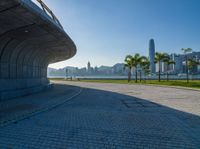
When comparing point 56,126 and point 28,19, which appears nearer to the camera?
point 56,126

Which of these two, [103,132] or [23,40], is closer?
[103,132]

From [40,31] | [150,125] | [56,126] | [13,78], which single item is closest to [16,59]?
[13,78]

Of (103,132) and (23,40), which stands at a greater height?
(23,40)

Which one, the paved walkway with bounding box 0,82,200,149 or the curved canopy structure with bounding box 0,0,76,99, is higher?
the curved canopy structure with bounding box 0,0,76,99

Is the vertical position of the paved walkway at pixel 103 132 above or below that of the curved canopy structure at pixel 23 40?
below

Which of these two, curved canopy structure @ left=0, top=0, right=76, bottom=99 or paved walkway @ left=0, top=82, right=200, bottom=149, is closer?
paved walkway @ left=0, top=82, right=200, bottom=149

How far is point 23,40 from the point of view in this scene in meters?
15.4

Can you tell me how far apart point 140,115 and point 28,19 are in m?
8.52

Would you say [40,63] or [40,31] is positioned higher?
[40,31]

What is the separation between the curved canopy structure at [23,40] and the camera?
9.14m

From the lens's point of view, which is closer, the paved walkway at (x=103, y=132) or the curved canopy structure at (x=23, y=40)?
the paved walkway at (x=103, y=132)

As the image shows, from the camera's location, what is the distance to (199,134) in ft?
22.0

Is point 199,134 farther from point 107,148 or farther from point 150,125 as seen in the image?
point 107,148

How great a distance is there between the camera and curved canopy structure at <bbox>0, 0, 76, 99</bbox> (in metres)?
9.14
